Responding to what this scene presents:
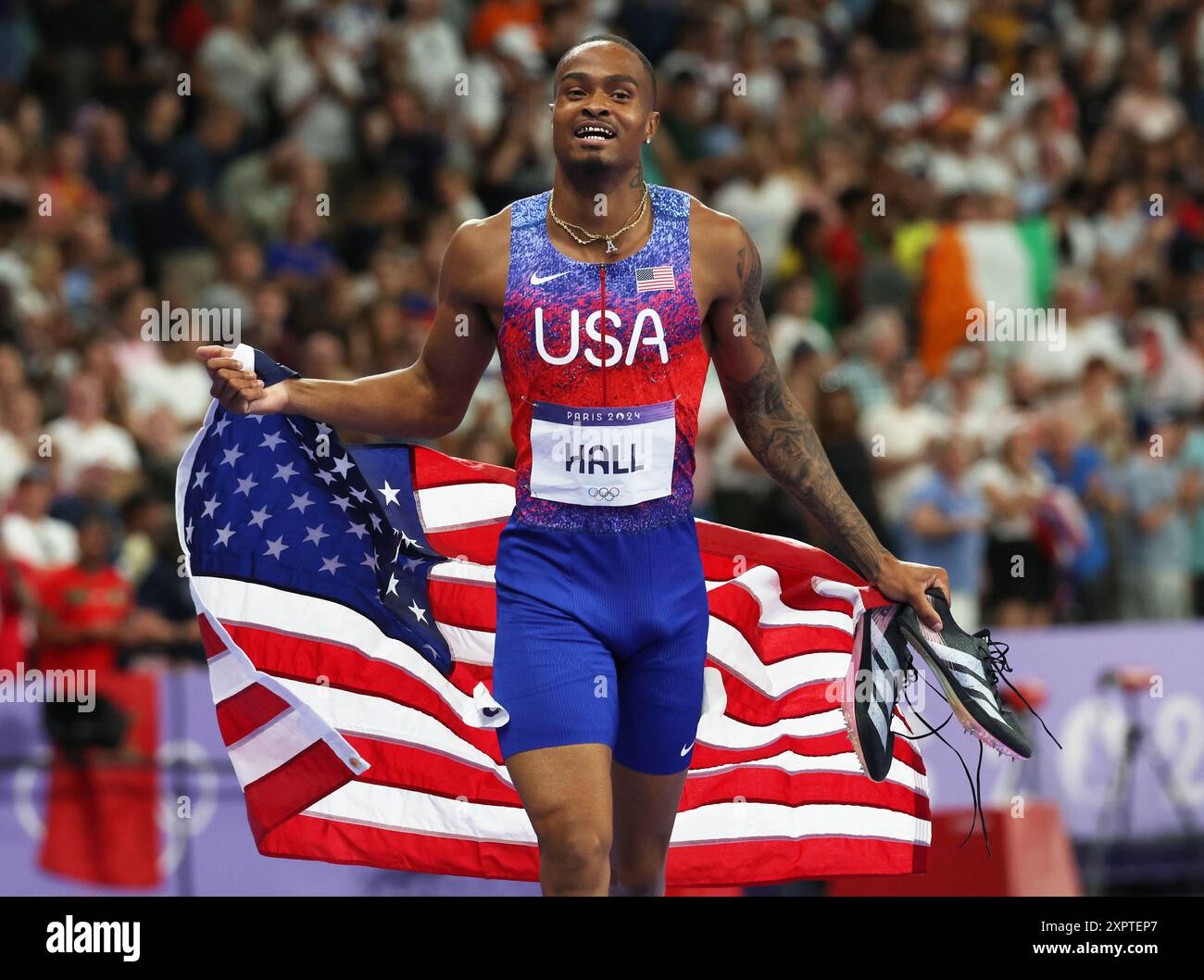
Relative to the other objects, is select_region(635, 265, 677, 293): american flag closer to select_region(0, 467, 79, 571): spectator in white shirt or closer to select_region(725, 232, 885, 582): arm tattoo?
select_region(725, 232, 885, 582): arm tattoo

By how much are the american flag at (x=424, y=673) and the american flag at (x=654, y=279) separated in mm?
1181

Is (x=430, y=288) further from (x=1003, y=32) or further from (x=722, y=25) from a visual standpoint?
(x=1003, y=32)

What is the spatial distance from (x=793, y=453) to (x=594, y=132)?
1.11m

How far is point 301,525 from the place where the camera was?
632 centimetres

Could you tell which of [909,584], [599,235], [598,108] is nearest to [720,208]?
[909,584]

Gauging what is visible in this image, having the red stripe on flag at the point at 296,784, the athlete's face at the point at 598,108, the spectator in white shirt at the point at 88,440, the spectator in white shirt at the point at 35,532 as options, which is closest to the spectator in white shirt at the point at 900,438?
the spectator in white shirt at the point at 88,440

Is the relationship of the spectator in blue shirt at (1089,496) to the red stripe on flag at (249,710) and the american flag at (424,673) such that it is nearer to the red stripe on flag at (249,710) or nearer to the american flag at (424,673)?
the american flag at (424,673)

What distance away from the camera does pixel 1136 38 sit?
1683 centimetres

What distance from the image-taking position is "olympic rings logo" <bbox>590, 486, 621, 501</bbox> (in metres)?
5.38

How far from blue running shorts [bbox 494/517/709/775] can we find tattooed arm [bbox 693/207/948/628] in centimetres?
39

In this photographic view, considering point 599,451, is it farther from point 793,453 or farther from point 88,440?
point 88,440

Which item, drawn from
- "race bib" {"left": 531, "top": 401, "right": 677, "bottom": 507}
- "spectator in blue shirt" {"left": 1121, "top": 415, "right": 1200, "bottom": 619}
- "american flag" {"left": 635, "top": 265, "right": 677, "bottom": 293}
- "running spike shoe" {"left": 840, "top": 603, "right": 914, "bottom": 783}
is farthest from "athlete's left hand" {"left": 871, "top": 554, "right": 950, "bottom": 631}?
"spectator in blue shirt" {"left": 1121, "top": 415, "right": 1200, "bottom": 619}

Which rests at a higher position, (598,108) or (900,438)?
(598,108)
